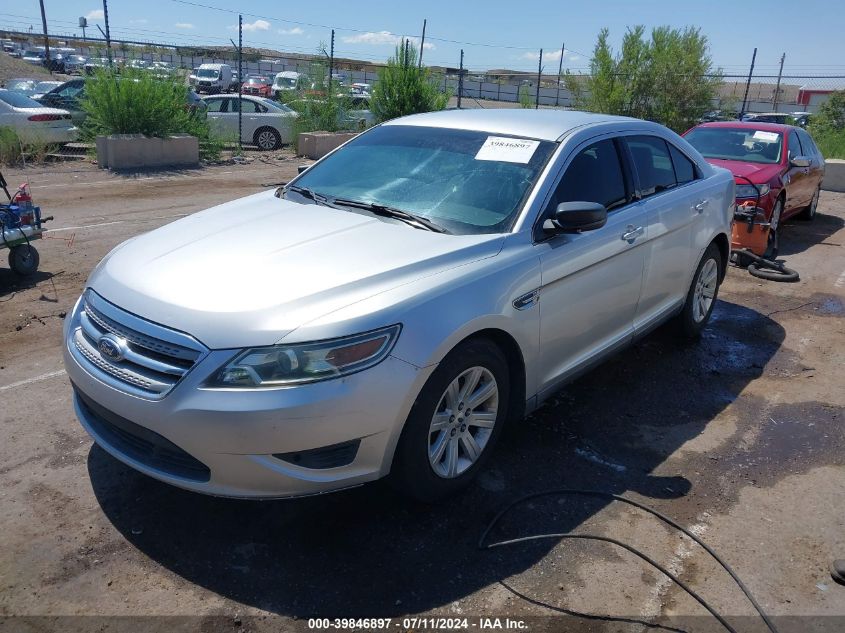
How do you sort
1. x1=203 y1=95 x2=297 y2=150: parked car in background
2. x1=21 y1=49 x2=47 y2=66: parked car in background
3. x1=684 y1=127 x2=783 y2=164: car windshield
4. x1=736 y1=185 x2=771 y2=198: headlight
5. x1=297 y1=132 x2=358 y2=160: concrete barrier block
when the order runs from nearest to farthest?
x1=736 y1=185 x2=771 y2=198: headlight
x1=684 y1=127 x2=783 y2=164: car windshield
x1=297 y1=132 x2=358 y2=160: concrete barrier block
x1=203 y1=95 x2=297 y2=150: parked car in background
x1=21 y1=49 x2=47 y2=66: parked car in background

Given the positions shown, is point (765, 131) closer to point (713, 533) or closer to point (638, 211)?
point (638, 211)

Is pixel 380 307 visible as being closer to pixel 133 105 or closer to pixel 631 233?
pixel 631 233

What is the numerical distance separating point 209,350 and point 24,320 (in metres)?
3.68

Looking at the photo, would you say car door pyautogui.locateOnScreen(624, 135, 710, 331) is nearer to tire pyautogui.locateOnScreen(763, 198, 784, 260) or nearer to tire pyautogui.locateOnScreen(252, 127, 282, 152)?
tire pyautogui.locateOnScreen(763, 198, 784, 260)

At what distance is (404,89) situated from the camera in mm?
17047

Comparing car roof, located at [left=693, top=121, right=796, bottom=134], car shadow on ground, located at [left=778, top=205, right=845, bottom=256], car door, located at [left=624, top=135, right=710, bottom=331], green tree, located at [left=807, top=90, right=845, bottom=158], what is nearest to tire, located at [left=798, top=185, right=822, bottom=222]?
car shadow on ground, located at [left=778, top=205, right=845, bottom=256]

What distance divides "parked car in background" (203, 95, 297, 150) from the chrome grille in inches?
590

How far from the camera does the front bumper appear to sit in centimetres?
275

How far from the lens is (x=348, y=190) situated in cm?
425

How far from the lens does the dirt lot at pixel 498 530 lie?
284cm

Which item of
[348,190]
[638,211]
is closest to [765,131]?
[638,211]

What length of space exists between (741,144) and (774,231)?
5.63 ft

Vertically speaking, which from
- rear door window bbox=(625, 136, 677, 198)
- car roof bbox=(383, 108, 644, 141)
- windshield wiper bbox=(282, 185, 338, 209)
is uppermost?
car roof bbox=(383, 108, 644, 141)

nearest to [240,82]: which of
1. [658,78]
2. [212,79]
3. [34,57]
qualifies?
[658,78]
